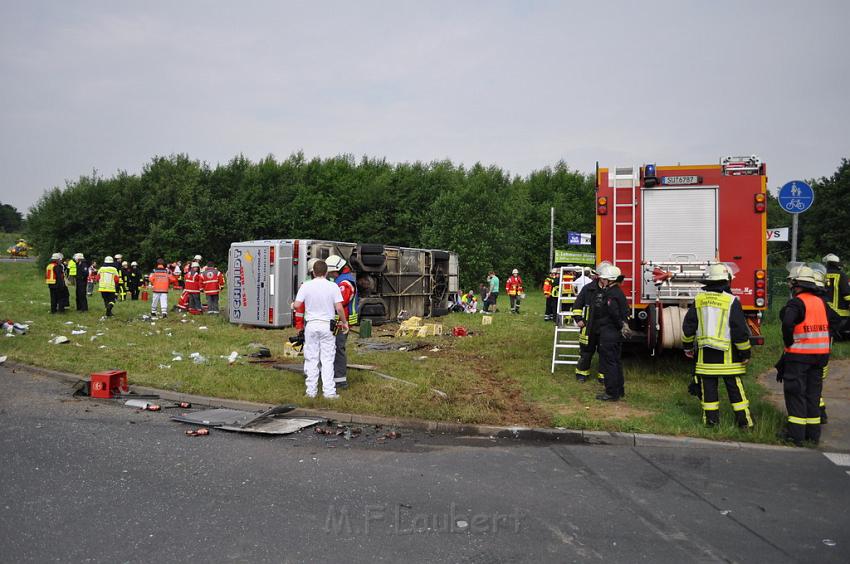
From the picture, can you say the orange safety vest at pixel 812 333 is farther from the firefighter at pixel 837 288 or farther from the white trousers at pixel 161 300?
the white trousers at pixel 161 300

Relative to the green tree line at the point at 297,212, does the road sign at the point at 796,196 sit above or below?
below

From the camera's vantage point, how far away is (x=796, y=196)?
9703mm

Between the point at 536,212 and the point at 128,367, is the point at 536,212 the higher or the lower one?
the higher one

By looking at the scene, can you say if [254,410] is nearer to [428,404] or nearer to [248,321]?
[428,404]

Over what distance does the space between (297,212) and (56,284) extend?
29.4m

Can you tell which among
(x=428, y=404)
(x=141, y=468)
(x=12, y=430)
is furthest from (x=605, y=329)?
(x=12, y=430)

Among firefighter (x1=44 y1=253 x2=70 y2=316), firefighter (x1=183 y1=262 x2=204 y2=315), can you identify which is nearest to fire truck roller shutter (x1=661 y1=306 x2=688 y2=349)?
firefighter (x1=183 y1=262 x2=204 y2=315)

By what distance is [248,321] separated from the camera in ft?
54.1

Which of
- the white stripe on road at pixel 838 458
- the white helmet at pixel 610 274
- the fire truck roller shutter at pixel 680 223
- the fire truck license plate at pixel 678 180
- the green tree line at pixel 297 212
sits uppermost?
the green tree line at pixel 297 212

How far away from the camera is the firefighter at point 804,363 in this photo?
253 inches

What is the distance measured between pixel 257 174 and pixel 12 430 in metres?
42.8

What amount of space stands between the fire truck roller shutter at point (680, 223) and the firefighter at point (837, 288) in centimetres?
212

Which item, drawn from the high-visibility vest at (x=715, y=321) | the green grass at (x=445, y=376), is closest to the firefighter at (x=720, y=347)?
the high-visibility vest at (x=715, y=321)

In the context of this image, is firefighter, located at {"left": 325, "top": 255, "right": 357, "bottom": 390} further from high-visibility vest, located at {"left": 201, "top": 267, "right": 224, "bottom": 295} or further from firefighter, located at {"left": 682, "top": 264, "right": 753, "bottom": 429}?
high-visibility vest, located at {"left": 201, "top": 267, "right": 224, "bottom": 295}
